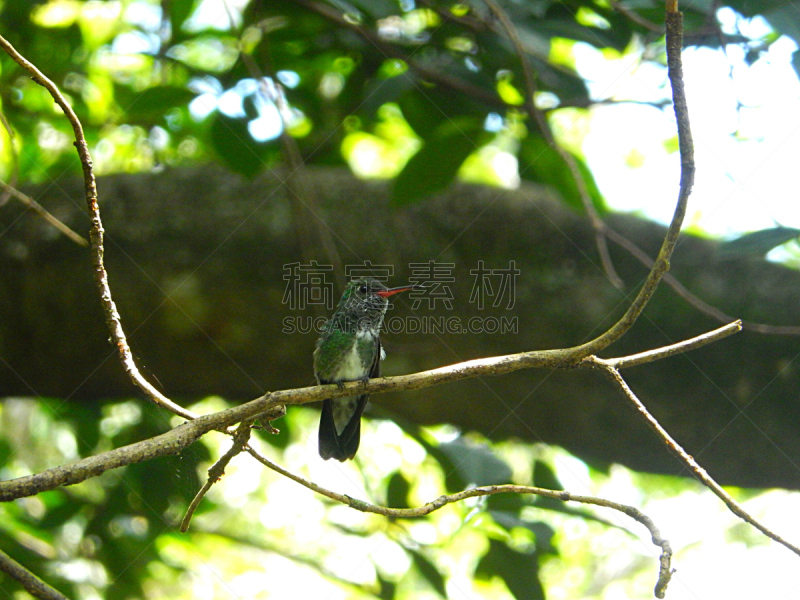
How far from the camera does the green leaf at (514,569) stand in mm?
2754

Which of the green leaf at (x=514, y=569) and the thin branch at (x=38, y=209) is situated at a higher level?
the thin branch at (x=38, y=209)

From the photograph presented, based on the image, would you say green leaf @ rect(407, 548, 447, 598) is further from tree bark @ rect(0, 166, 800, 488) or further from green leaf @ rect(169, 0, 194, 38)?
green leaf @ rect(169, 0, 194, 38)

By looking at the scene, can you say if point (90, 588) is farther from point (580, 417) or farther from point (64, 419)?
point (580, 417)

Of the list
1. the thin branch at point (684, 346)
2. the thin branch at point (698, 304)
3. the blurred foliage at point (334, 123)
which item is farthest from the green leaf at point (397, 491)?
the thin branch at point (684, 346)

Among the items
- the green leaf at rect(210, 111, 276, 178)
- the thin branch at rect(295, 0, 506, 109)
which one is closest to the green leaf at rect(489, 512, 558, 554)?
the thin branch at rect(295, 0, 506, 109)

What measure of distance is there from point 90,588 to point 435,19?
12.1 ft

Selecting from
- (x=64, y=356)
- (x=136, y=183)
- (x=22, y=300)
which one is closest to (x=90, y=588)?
(x=64, y=356)

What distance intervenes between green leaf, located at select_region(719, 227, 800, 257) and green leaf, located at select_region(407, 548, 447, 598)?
2076 mm

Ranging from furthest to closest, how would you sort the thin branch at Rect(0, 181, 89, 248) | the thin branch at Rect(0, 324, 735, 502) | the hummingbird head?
the hummingbird head
the thin branch at Rect(0, 181, 89, 248)
the thin branch at Rect(0, 324, 735, 502)

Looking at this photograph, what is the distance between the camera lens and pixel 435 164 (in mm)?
2828

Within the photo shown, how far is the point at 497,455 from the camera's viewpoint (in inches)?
118

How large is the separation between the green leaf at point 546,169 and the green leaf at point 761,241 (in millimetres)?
701

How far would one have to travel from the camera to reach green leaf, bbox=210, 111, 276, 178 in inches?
124

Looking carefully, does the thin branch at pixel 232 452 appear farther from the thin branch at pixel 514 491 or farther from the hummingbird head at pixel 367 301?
the hummingbird head at pixel 367 301
